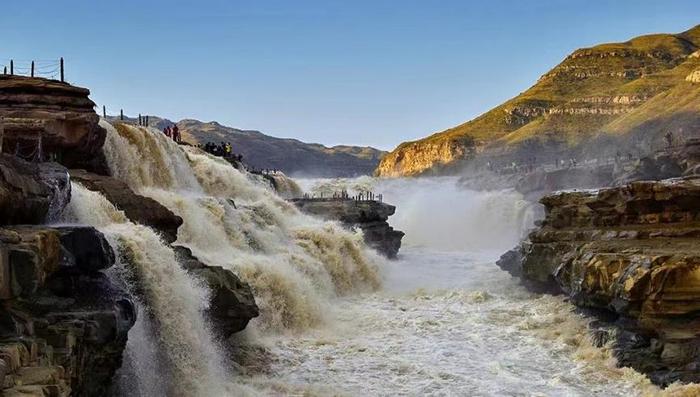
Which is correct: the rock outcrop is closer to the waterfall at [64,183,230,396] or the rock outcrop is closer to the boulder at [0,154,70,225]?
the boulder at [0,154,70,225]

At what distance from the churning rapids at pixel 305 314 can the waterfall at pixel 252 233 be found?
0.21 feet

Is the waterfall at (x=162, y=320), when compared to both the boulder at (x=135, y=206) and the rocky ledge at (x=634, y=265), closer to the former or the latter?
the boulder at (x=135, y=206)

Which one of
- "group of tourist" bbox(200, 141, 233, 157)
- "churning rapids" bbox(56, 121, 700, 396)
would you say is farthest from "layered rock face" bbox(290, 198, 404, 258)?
"group of tourist" bbox(200, 141, 233, 157)

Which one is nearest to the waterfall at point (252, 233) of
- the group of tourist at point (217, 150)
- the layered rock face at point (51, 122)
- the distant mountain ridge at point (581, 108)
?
the layered rock face at point (51, 122)

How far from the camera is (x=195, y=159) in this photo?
3036cm

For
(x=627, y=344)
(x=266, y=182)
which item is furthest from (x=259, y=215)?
(x=627, y=344)

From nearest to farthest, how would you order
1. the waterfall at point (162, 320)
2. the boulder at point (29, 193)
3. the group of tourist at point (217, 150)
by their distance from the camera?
the boulder at point (29, 193) → the waterfall at point (162, 320) → the group of tourist at point (217, 150)

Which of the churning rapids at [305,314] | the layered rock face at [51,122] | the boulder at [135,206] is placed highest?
the layered rock face at [51,122]

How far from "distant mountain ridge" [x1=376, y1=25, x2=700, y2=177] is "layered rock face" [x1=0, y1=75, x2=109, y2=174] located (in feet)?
249

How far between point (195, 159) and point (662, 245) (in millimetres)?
20135

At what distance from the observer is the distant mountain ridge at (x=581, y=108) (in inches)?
3740

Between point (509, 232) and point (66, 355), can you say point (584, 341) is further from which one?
point (509, 232)

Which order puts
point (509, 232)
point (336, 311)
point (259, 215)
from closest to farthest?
point (336, 311), point (259, 215), point (509, 232)

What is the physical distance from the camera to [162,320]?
45.3 ft
